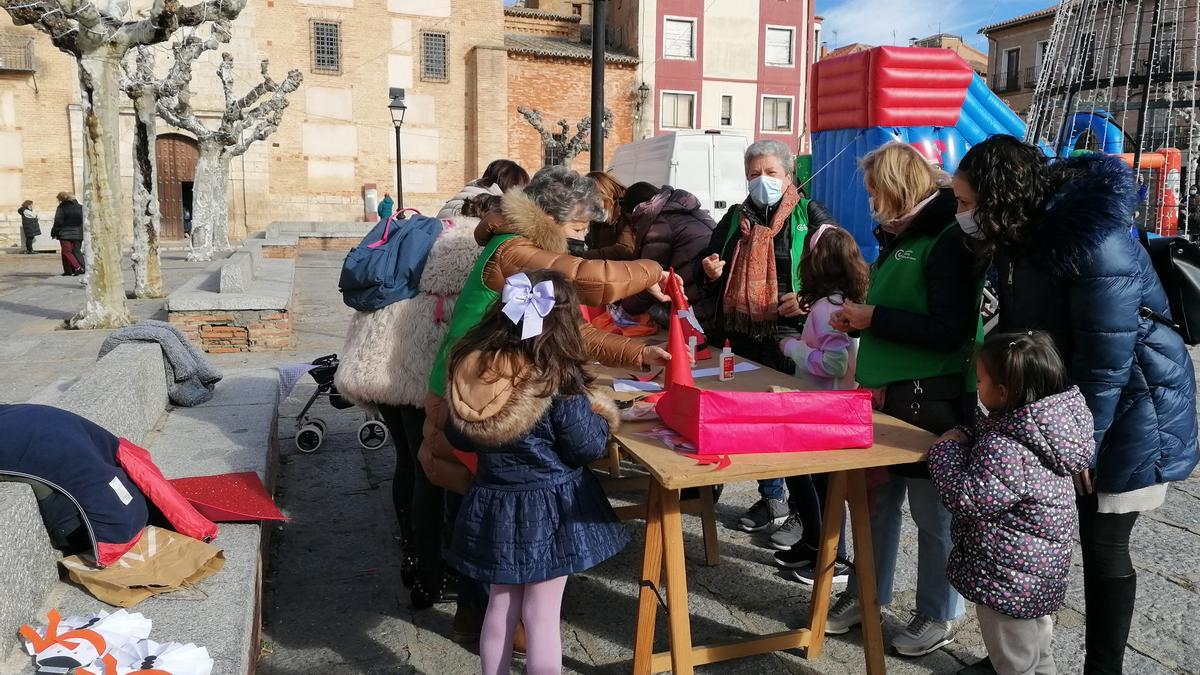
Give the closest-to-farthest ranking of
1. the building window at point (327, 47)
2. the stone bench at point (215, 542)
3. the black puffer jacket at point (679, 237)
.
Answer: the stone bench at point (215, 542)
the black puffer jacket at point (679, 237)
the building window at point (327, 47)

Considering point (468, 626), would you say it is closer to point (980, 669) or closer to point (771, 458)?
point (771, 458)

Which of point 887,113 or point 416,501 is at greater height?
point 887,113

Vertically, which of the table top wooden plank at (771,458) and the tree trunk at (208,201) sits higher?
the tree trunk at (208,201)

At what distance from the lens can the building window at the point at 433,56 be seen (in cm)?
3158

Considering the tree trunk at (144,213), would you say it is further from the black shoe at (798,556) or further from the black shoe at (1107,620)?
the black shoe at (1107,620)

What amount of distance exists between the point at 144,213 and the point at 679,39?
2632 centimetres

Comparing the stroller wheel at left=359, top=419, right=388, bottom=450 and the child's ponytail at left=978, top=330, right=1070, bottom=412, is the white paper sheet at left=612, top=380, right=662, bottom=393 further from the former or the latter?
the stroller wheel at left=359, top=419, right=388, bottom=450

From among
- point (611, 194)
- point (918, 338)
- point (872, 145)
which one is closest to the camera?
point (918, 338)

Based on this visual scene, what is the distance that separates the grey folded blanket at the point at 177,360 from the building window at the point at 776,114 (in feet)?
109

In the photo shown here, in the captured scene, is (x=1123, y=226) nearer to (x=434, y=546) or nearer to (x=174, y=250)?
(x=434, y=546)

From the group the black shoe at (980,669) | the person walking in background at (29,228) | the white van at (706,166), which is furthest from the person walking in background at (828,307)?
the person walking in background at (29,228)

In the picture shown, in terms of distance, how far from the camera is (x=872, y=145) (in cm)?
1148

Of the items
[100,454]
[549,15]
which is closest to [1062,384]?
[100,454]

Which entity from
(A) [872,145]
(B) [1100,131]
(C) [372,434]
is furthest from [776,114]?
(C) [372,434]
